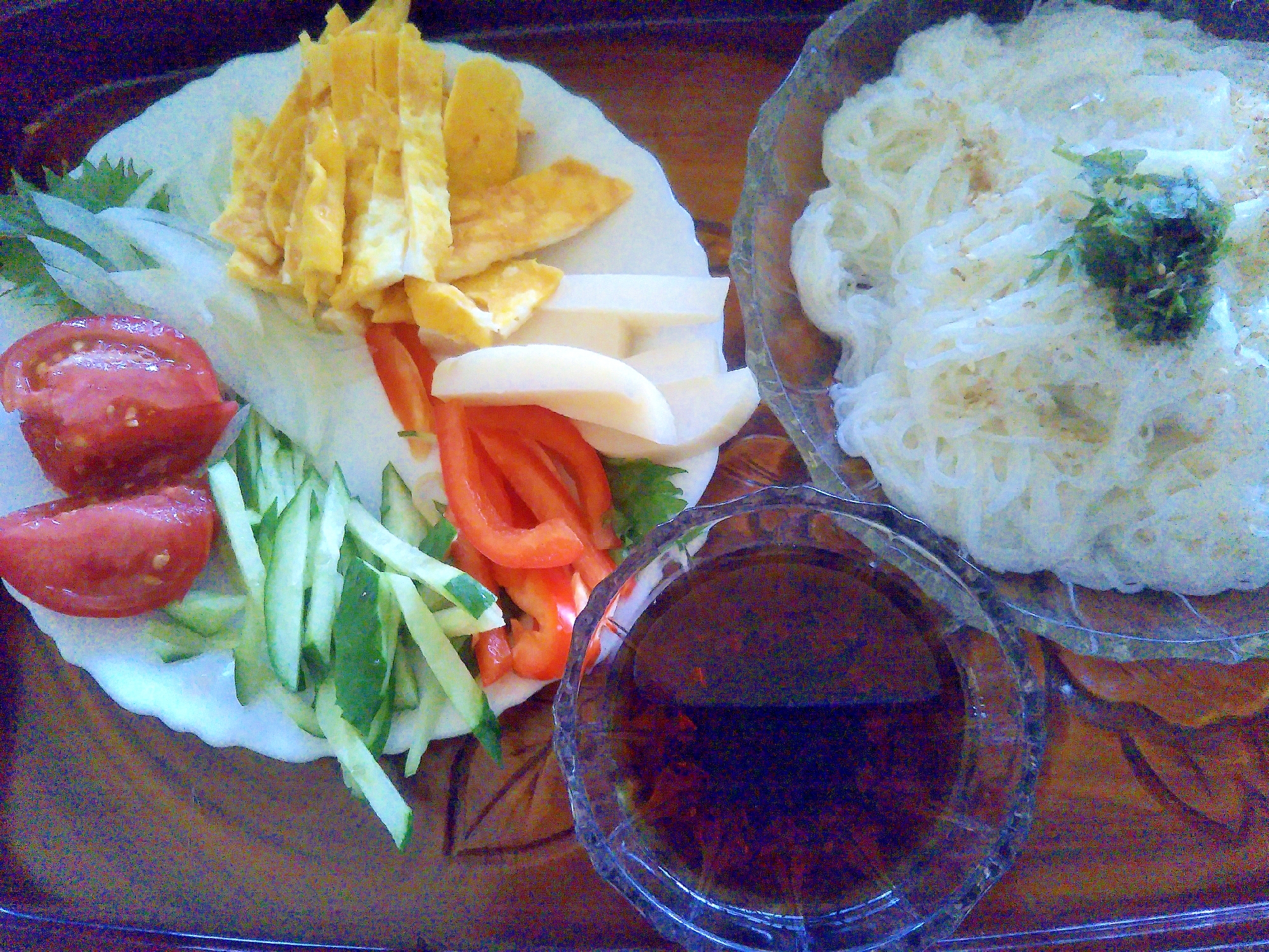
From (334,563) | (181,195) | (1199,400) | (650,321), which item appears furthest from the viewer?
(181,195)

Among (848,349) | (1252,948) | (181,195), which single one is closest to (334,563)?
(181,195)

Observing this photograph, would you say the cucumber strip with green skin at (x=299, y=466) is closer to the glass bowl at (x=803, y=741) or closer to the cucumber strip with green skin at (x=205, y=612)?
the cucumber strip with green skin at (x=205, y=612)

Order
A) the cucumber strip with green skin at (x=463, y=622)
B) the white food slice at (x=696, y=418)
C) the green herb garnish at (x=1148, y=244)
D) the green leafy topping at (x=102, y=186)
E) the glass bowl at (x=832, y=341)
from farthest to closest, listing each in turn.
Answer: the green leafy topping at (x=102, y=186)
the white food slice at (x=696, y=418)
the cucumber strip with green skin at (x=463, y=622)
the glass bowl at (x=832, y=341)
the green herb garnish at (x=1148, y=244)

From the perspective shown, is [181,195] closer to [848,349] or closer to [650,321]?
[650,321]

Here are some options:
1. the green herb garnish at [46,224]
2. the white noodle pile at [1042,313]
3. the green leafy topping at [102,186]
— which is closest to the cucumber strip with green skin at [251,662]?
the green herb garnish at [46,224]

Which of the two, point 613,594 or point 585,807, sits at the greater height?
point 613,594

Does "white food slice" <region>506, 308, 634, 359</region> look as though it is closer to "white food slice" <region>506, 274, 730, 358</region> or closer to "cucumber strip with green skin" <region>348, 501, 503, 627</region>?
"white food slice" <region>506, 274, 730, 358</region>
